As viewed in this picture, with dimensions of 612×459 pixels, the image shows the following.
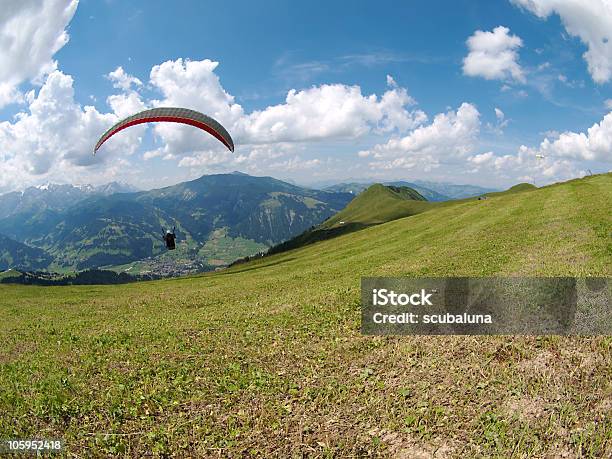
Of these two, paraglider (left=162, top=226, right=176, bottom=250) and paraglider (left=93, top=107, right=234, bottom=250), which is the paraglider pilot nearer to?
paraglider (left=162, top=226, right=176, bottom=250)

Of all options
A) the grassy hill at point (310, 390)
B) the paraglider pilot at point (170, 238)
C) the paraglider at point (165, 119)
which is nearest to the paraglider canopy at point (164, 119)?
the paraglider at point (165, 119)

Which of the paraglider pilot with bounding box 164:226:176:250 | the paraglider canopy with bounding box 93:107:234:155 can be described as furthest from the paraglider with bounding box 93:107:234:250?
the paraglider pilot with bounding box 164:226:176:250

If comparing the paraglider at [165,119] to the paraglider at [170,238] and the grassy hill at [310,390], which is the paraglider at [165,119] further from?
the grassy hill at [310,390]

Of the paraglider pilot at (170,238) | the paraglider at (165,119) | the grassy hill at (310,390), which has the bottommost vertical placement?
the grassy hill at (310,390)

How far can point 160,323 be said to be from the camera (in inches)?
889

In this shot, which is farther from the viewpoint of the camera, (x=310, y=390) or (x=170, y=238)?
(x=170, y=238)

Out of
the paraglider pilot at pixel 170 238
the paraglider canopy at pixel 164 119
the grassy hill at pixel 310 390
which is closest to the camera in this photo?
the grassy hill at pixel 310 390

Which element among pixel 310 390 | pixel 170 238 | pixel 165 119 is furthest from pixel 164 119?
pixel 310 390

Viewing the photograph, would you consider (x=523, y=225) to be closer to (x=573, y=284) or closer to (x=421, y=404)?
(x=573, y=284)

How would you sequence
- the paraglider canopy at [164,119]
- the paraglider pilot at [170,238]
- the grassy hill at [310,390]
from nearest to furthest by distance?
the grassy hill at [310,390] < the paraglider canopy at [164,119] < the paraglider pilot at [170,238]

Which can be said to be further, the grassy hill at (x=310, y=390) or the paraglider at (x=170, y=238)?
the paraglider at (x=170, y=238)

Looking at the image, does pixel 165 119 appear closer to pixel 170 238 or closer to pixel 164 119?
pixel 164 119

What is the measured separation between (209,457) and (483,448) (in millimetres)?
6641

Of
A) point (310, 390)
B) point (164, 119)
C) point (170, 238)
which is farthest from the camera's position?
point (170, 238)
